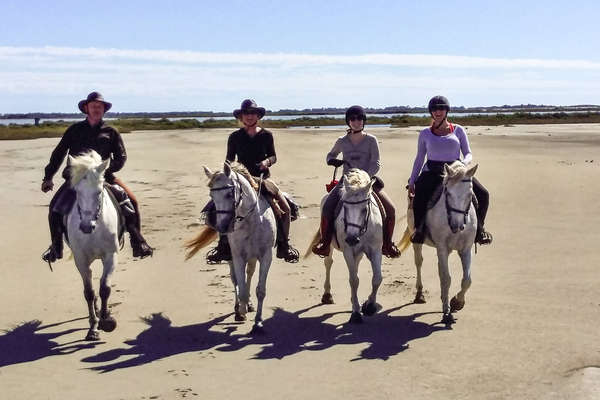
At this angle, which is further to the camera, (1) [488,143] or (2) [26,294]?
(1) [488,143]

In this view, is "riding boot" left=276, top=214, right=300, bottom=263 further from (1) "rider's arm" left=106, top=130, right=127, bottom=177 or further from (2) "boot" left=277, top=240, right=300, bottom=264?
(1) "rider's arm" left=106, top=130, right=127, bottom=177

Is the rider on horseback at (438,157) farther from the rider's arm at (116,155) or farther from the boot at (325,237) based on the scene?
the rider's arm at (116,155)

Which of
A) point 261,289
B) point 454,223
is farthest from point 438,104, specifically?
point 261,289

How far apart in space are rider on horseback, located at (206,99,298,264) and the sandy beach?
82cm

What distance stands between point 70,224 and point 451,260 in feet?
21.9

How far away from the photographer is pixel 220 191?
7590 mm

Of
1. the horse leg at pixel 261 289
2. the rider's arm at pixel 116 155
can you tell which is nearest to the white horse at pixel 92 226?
the rider's arm at pixel 116 155

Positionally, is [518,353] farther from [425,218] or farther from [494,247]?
[494,247]

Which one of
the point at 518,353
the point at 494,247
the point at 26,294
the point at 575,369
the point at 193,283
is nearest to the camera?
the point at 575,369

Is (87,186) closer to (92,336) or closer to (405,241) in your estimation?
(92,336)

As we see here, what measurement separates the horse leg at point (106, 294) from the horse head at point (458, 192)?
400 cm

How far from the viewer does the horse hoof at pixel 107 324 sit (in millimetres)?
7977

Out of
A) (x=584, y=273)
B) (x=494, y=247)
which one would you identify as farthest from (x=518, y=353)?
(x=494, y=247)

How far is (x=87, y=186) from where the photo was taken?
24.6 feet
